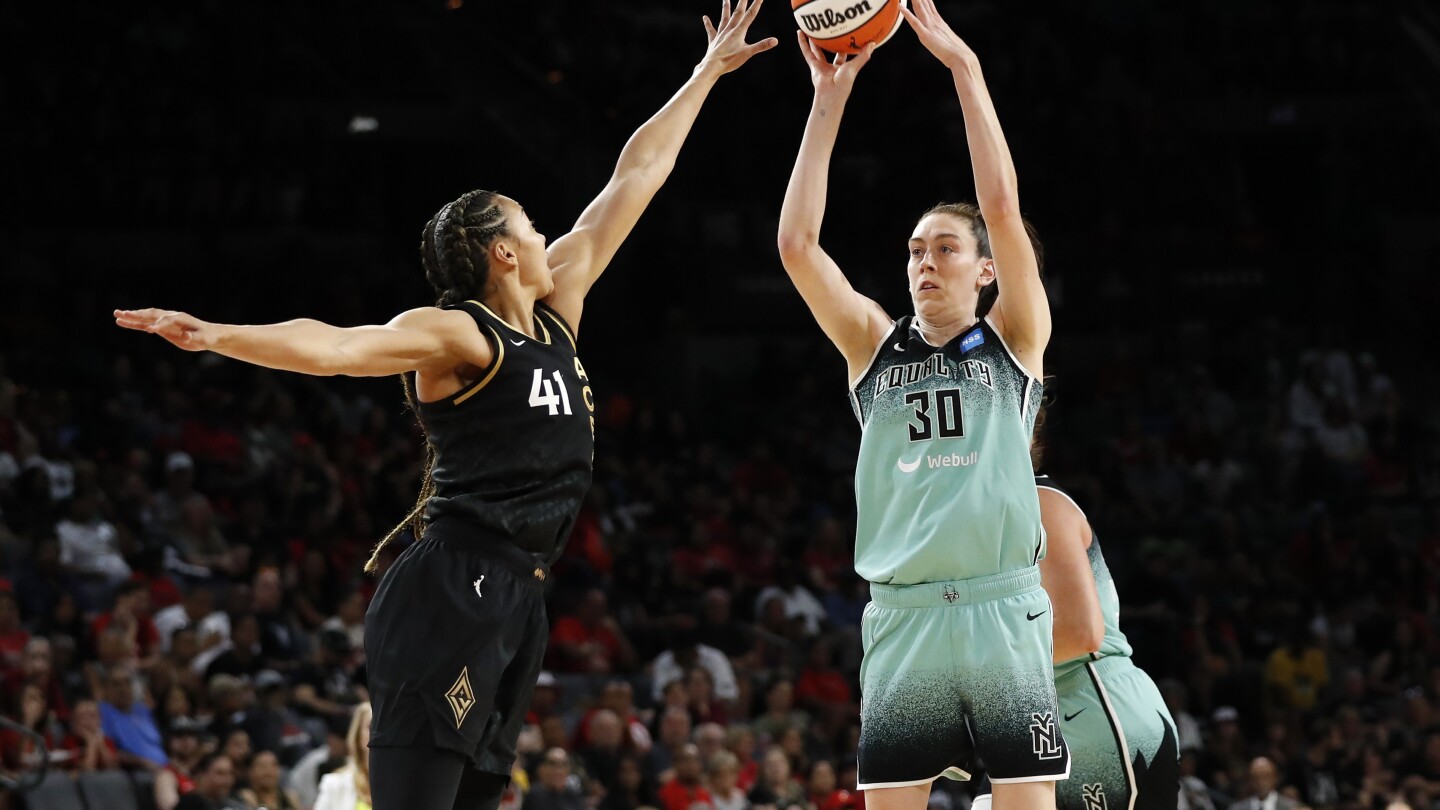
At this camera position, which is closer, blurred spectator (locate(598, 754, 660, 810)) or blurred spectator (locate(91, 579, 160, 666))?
blurred spectator (locate(91, 579, 160, 666))

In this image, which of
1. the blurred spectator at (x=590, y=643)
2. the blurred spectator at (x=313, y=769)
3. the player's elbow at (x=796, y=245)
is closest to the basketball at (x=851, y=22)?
the player's elbow at (x=796, y=245)

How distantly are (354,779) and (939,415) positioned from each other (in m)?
4.48

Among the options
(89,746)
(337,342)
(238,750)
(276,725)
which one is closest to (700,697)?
(276,725)

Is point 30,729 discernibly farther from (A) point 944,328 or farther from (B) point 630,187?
(A) point 944,328

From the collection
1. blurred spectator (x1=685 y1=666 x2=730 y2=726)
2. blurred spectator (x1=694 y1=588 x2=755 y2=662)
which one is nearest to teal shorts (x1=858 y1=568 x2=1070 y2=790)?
blurred spectator (x1=685 y1=666 x2=730 y2=726)

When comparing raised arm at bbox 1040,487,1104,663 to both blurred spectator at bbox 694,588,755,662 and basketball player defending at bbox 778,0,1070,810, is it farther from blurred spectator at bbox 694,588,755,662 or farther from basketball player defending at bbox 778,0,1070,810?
blurred spectator at bbox 694,588,755,662

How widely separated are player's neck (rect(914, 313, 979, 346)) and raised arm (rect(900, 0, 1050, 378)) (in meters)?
0.08

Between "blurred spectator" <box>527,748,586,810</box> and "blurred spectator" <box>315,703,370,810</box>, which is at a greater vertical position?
"blurred spectator" <box>315,703,370,810</box>

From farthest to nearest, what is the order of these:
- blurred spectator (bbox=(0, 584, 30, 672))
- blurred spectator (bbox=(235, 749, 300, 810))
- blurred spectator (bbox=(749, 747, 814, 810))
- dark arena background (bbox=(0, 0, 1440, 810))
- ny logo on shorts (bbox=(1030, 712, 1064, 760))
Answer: dark arena background (bbox=(0, 0, 1440, 810))
blurred spectator (bbox=(749, 747, 814, 810))
blurred spectator (bbox=(0, 584, 30, 672))
blurred spectator (bbox=(235, 749, 300, 810))
ny logo on shorts (bbox=(1030, 712, 1064, 760))

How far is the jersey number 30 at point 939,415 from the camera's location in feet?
16.2

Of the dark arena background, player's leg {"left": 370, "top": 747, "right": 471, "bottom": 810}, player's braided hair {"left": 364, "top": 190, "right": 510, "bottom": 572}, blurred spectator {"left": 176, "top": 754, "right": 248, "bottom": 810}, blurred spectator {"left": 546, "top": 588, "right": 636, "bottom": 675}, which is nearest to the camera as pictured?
player's leg {"left": 370, "top": 747, "right": 471, "bottom": 810}

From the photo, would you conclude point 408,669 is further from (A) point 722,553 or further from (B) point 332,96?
(B) point 332,96

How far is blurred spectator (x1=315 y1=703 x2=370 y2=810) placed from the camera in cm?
830

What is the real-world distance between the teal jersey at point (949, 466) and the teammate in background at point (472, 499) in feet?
2.75
